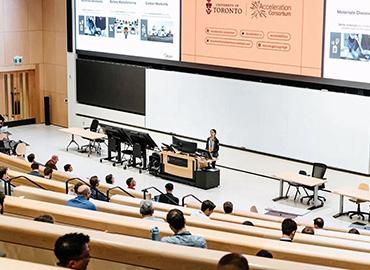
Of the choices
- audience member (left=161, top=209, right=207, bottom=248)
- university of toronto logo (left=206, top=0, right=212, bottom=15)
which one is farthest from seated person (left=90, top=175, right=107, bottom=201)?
university of toronto logo (left=206, top=0, right=212, bottom=15)

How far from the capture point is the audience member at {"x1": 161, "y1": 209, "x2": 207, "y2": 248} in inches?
213

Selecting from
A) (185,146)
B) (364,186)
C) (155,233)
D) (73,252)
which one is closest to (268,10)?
(185,146)

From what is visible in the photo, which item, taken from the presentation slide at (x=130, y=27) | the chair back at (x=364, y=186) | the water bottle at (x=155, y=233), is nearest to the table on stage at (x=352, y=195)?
the chair back at (x=364, y=186)

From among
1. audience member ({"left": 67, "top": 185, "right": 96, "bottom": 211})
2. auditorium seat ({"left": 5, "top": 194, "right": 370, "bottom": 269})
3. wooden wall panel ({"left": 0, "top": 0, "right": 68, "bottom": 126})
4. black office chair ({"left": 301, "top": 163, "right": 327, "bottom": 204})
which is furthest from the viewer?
wooden wall panel ({"left": 0, "top": 0, "right": 68, "bottom": 126})

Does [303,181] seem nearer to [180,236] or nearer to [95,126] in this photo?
[95,126]

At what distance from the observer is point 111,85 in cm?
2281

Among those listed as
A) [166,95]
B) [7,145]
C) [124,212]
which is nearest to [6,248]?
[124,212]

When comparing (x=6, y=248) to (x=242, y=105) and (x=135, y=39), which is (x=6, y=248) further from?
(x=135, y=39)

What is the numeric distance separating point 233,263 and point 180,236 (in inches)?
96.3

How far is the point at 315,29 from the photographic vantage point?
17172 mm

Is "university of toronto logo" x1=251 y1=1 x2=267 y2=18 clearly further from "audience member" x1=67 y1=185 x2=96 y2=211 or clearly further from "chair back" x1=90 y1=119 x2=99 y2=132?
"audience member" x1=67 y1=185 x2=96 y2=211

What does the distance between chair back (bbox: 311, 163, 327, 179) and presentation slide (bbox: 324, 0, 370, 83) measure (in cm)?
228

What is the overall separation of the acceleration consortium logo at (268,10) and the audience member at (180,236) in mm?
12794

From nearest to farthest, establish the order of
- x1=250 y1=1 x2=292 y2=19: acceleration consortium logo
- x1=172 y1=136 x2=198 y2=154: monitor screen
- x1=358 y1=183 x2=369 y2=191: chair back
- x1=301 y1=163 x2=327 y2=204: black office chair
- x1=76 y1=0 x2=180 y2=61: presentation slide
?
x1=358 y1=183 x2=369 y2=191: chair back
x1=301 y1=163 x2=327 y2=204: black office chair
x1=172 y1=136 x2=198 y2=154: monitor screen
x1=250 y1=1 x2=292 y2=19: acceleration consortium logo
x1=76 y1=0 x2=180 y2=61: presentation slide
